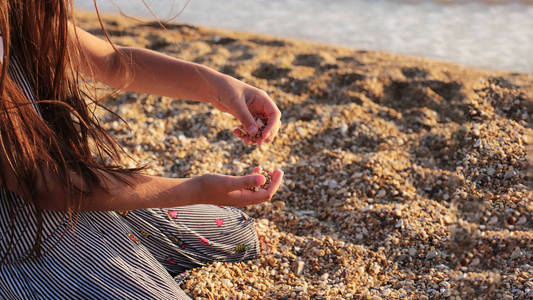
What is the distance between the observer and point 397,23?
19.0 ft

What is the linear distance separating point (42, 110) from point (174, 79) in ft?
1.77

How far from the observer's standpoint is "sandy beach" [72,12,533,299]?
6.68ft

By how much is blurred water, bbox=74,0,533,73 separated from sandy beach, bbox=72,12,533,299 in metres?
0.71

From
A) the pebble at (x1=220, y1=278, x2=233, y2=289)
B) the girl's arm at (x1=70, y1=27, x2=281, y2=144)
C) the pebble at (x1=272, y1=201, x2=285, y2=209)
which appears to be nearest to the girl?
the girl's arm at (x1=70, y1=27, x2=281, y2=144)

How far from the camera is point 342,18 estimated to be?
6027mm

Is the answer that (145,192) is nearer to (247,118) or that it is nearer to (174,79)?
(247,118)

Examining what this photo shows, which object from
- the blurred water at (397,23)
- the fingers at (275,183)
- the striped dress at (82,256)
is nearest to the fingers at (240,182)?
the fingers at (275,183)

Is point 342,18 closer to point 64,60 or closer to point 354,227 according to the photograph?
point 354,227

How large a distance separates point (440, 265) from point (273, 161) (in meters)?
1.23

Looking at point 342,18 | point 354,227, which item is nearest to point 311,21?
point 342,18

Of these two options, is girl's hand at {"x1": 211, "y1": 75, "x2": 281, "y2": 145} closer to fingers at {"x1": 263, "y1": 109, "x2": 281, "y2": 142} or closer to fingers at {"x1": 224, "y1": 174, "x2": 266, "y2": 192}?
fingers at {"x1": 263, "y1": 109, "x2": 281, "y2": 142}

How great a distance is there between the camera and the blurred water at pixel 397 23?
4918 millimetres

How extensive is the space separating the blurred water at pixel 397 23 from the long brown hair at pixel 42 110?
3.90 m

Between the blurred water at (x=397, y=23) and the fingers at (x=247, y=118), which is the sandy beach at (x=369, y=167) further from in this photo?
the blurred water at (x=397, y=23)
